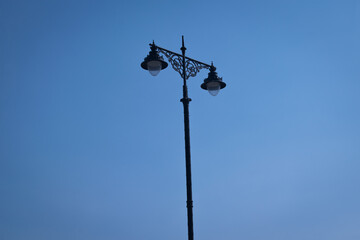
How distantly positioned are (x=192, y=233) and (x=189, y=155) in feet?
6.56

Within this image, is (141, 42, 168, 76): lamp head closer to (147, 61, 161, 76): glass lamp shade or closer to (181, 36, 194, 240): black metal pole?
(147, 61, 161, 76): glass lamp shade

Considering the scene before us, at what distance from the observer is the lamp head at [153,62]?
1211 cm

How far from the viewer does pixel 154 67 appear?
12281 millimetres

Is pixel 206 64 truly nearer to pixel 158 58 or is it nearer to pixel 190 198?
pixel 158 58

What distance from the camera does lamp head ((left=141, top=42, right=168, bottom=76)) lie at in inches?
477

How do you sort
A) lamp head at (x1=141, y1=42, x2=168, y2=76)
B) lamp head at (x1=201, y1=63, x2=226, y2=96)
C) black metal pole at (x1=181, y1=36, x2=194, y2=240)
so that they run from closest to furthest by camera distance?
black metal pole at (x1=181, y1=36, x2=194, y2=240), lamp head at (x1=141, y1=42, x2=168, y2=76), lamp head at (x1=201, y1=63, x2=226, y2=96)

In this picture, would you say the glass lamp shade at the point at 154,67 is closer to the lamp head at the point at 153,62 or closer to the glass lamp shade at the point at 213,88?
the lamp head at the point at 153,62

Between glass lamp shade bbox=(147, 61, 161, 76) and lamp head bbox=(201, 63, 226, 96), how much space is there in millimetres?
1821

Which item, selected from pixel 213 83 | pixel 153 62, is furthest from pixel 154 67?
pixel 213 83

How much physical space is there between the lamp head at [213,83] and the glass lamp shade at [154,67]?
5.97 ft

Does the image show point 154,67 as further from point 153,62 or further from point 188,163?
point 188,163

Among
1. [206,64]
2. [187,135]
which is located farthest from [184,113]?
[206,64]

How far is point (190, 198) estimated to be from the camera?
10.5m

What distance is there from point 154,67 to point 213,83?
2118mm
